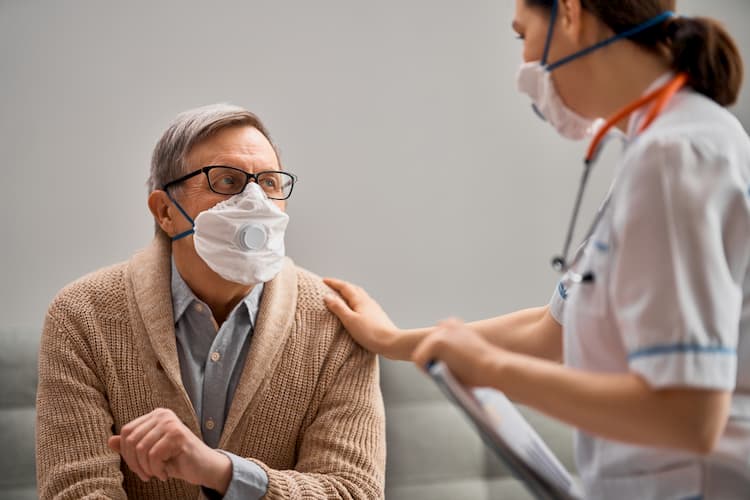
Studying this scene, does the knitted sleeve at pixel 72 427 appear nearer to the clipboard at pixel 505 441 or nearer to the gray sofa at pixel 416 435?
the gray sofa at pixel 416 435

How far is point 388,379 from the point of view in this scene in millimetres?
2266

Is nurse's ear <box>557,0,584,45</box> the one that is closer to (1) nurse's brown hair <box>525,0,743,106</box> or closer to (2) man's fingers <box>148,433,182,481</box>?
(1) nurse's brown hair <box>525,0,743,106</box>

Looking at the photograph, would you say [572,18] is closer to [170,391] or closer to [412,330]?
[412,330]

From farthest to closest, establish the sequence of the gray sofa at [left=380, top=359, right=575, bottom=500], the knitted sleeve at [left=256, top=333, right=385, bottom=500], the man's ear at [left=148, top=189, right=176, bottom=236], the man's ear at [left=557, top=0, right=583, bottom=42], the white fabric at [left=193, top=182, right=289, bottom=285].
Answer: the gray sofa at [left=380, top=359, right=575, bottom=500] < the man's ear at [left=148, top=189, right=176, bottom=236] < the white fabric at [left=193, top=182, right=289, bottom=285] < the knitted sleeve at [left=256, top=333, right=385, bottom=500] < the man's ear at [left=557, top=0, right=583, bottom=42]

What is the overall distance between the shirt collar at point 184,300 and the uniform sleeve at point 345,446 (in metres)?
0.25

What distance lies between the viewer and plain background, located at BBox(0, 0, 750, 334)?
2.28m

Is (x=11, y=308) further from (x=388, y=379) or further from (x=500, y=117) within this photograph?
(x=500, y=117)

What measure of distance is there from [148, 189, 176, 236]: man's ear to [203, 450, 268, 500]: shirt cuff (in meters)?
0.59

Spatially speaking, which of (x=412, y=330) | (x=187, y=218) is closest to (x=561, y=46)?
(x=412, y=330)

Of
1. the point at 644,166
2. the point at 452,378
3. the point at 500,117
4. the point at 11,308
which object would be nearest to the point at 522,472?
the point at 452,378

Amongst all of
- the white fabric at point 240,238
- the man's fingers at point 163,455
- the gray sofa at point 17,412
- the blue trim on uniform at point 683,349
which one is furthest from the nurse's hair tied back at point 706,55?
the gray sofa at point 17,412

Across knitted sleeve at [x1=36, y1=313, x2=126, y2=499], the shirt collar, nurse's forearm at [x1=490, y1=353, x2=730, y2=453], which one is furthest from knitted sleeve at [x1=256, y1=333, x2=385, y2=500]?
nurse's forearm at [x1=490, y1=353, x2=730, y2=453]

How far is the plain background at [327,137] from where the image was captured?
7.49 ft

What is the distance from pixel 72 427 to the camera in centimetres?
162
